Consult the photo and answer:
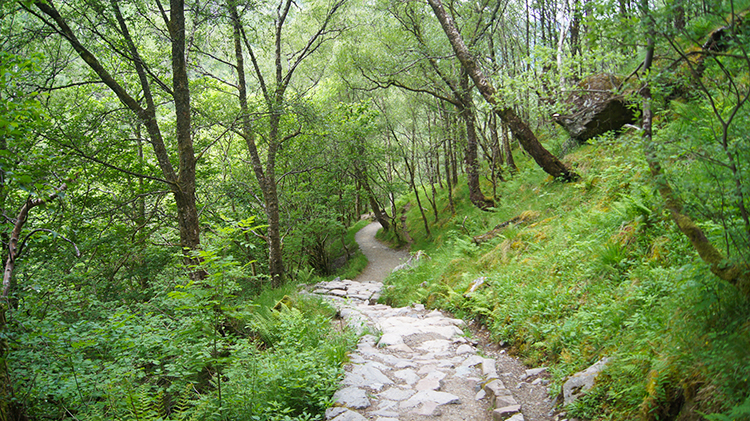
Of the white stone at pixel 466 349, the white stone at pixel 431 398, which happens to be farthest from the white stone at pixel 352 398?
the white stone at pixel 466 349

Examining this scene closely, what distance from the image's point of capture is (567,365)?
401cm

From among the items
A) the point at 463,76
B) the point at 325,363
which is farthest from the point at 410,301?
the point at 463,76

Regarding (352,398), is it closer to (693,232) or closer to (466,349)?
(466,349)

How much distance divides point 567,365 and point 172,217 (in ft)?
24.9

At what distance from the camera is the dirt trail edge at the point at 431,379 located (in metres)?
3.81

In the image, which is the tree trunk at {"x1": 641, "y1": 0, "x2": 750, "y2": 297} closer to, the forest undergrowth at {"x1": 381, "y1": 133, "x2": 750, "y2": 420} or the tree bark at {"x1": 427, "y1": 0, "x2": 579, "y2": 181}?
the forest undergrowth at {"x1": 381, "y1": 133, "x2": 750, "y2": 420}

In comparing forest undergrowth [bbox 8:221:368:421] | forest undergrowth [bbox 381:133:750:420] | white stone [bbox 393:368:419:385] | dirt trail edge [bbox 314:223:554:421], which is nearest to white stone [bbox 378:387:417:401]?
dirt trail edge [bbox 314:223:554:421]

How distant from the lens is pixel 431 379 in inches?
182

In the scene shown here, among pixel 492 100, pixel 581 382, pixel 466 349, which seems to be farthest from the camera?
pixel 492 100

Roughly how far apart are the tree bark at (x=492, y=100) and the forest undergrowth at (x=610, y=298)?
451 millimetres

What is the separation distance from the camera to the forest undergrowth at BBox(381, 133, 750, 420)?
245 cm

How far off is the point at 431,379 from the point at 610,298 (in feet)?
7.36

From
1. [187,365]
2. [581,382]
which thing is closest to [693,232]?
[581,382]

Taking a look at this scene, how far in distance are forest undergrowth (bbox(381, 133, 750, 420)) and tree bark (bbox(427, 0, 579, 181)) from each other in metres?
0.45
